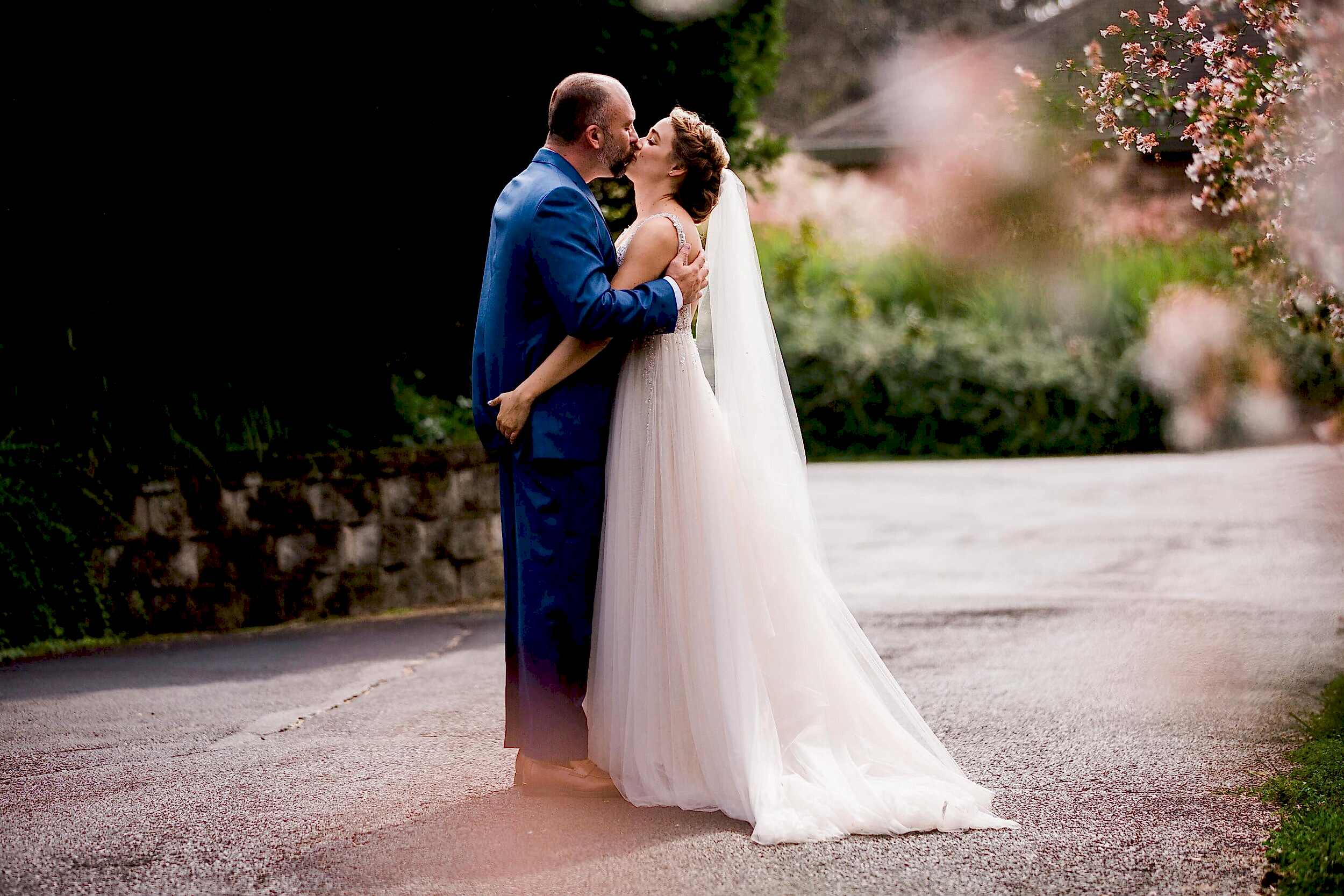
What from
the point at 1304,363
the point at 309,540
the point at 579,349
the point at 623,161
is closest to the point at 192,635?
the point at 309,540

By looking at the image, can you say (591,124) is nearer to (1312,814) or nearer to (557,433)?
(557,433)

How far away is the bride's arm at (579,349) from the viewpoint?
3.79m

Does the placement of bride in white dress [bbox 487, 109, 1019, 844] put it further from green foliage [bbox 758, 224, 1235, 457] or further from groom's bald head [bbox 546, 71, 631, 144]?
green foliage [bbox 758, 224, 1235, 457]

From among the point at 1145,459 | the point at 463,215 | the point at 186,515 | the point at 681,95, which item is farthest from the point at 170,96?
the point at 1145,459

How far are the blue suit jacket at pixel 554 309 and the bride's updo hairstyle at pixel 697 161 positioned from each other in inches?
10.7

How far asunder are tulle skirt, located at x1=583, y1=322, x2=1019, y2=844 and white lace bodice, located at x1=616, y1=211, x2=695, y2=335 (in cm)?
5

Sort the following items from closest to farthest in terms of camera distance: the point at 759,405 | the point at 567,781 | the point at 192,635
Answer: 1. the point at 567,781
2. the point at 759,405
3. the point at 192,635

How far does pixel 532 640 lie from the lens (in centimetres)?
388

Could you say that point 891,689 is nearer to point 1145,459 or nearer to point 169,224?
point 169,224

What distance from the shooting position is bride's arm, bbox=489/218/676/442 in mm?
3793

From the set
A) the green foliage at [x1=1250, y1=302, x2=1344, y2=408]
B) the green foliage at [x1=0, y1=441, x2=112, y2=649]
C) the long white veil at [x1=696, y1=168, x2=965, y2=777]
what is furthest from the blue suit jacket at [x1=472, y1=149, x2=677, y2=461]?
the green foliage at [x1=1250, y1=302, x2=1344, y2=408]

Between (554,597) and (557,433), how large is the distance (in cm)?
46

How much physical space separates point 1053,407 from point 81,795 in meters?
12.9

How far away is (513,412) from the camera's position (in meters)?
3.79
